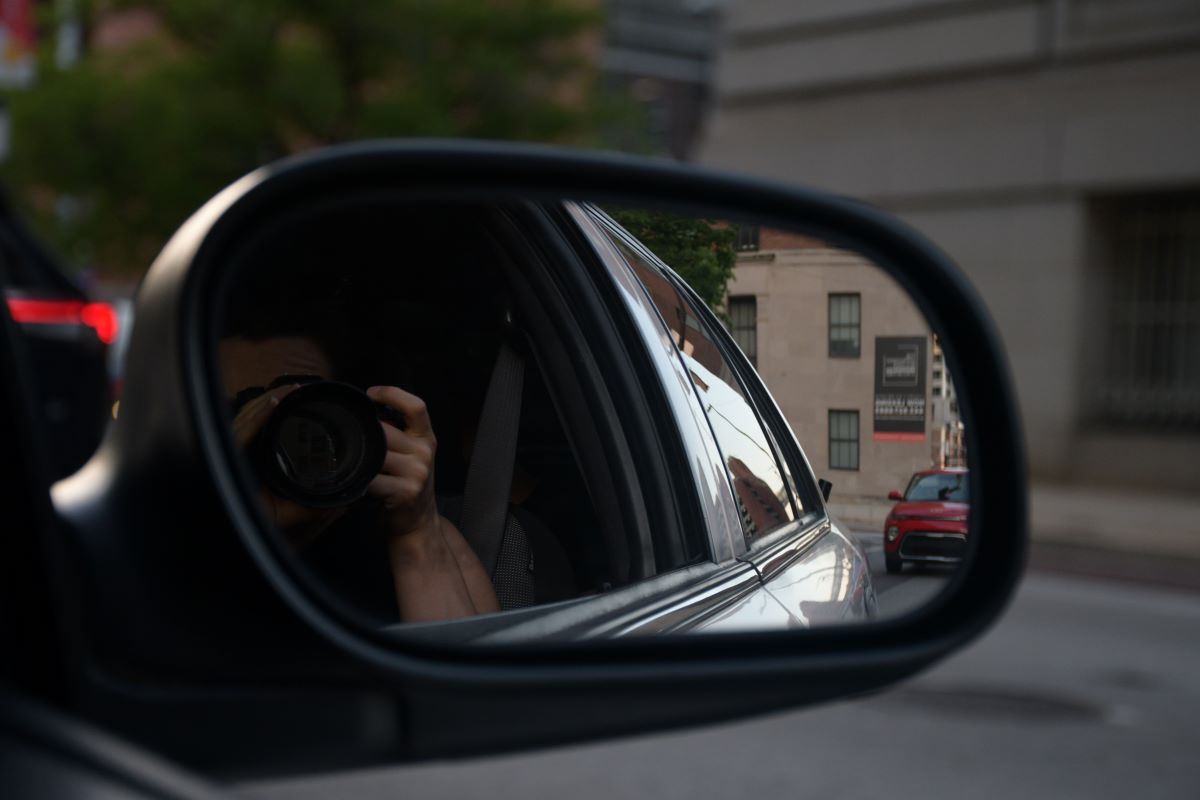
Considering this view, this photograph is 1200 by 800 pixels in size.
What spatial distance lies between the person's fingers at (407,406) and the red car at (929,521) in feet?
1.68

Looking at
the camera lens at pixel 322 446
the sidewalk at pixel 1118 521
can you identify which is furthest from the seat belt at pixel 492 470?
the sidewalk at pixel 1118 521

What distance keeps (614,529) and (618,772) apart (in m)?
3.41

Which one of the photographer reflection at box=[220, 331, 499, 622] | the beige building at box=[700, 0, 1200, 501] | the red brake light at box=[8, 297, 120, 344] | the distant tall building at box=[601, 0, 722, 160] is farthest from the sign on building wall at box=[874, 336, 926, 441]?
the distant tall building at box=[601, 0, 722, 160]

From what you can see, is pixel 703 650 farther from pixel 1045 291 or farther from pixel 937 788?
pixel 1045 291

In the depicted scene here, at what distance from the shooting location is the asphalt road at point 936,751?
4773 millimetres

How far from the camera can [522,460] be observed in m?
1.61

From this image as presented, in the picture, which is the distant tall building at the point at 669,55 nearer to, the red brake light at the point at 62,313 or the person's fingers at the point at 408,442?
the red brake light at the point at 62,313

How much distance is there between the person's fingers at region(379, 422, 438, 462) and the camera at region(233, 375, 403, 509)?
0.05 metres

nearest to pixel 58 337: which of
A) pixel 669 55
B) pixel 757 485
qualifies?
pixel 757 485

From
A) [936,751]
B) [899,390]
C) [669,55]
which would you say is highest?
[669,55]

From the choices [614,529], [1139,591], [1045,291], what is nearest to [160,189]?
[1045,291]

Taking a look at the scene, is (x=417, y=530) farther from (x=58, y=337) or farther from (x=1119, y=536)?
(x=1119, y=536)

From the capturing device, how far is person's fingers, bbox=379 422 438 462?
130 centimetres

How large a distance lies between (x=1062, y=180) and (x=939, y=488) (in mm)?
15157
